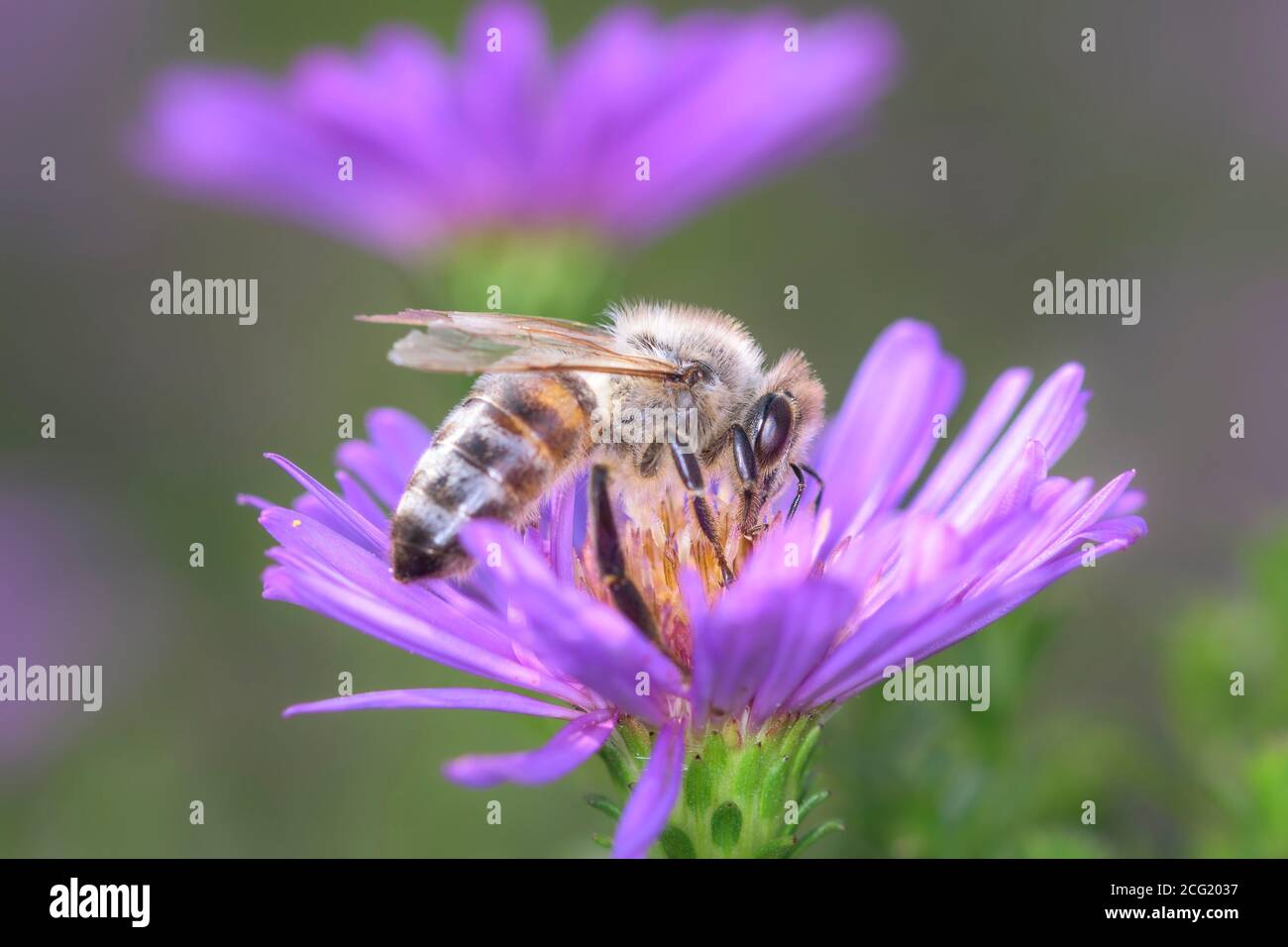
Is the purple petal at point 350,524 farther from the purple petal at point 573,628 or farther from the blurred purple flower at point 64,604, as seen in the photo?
the blurred purple flower at point 64,604

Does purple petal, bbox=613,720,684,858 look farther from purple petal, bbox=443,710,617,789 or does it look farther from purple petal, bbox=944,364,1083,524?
purple petal, bbox=944,364,1083,524

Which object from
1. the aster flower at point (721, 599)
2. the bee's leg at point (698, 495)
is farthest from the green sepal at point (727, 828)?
the bee's leg at point (698, 495)

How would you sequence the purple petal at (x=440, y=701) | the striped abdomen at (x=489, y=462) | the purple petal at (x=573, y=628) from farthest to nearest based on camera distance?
the striped abdomen at (x=489, y=462)
the purple petal at (x=440, y=701)
the purple petal at (x=573, y=628)

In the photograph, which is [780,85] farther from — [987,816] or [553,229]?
[987,816]

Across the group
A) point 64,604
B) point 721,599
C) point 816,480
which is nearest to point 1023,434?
point 816,480

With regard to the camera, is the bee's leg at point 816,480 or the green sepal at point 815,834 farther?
the bee's leg at point 816,480
